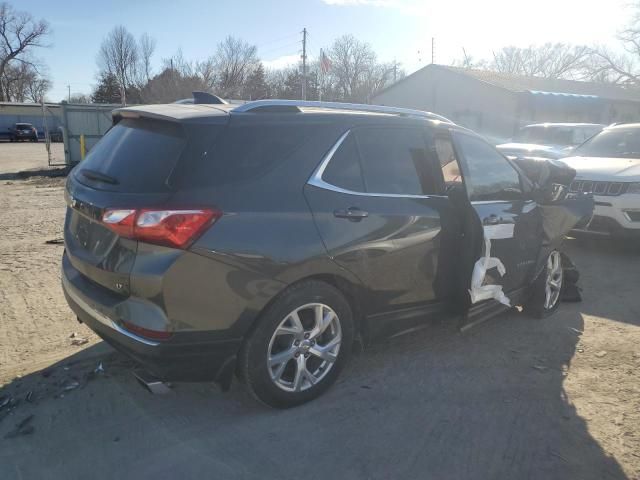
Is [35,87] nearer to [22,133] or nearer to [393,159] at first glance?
[22,133]

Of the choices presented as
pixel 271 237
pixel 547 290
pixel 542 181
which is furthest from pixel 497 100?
pixel 271 237

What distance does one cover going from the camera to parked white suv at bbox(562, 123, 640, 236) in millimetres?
6707

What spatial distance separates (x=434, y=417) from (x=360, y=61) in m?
63.3

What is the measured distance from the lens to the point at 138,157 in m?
2.90

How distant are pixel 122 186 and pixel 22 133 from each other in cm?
4990

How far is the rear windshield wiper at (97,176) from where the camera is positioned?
288 centimetres

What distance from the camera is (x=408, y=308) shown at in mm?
3592

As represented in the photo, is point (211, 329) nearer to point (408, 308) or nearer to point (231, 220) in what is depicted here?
point (231, 220)

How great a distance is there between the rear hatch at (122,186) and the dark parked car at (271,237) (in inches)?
0.4

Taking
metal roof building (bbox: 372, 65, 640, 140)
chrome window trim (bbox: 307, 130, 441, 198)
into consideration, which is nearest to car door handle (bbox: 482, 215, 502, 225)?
chrome window trim (bbox: 307, 130, 441, 198)

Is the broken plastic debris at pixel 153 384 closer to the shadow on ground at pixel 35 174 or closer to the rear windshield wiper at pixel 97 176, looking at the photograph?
the rear windshield wiper at pixel 97 176

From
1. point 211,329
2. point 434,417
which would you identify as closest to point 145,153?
point 211,329

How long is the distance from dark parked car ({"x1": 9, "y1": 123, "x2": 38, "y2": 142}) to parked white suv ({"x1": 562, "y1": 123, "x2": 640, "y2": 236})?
4811cm

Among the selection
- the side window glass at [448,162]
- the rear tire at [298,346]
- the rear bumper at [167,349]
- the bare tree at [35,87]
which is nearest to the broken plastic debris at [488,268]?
the side window glass at [448,162]
